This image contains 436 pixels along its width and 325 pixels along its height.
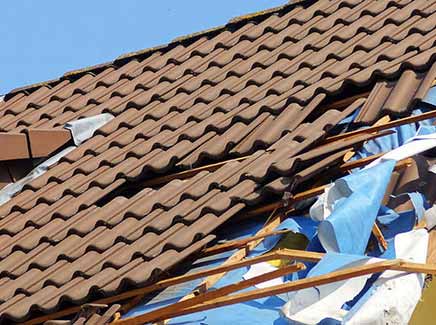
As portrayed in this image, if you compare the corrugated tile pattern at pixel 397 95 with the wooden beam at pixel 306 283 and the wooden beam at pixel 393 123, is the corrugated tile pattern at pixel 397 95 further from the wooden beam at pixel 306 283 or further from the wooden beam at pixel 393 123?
the wooden beam at pixel 306 283

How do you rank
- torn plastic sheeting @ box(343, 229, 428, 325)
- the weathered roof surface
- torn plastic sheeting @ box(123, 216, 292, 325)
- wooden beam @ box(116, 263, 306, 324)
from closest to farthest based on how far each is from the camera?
1. torn plastic sheeting @ box(343, 229, 428, 325)
2. wooden beam @ box(116, 263, 306, 324)
3. torn plastic sheeting @ box(123, 216, 292, 325)
4. the weathered roof surface

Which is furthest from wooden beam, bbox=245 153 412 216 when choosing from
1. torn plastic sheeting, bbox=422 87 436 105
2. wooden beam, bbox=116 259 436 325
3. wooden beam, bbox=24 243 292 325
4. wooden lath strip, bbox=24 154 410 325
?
wooden beam, bbox=116 259 436 325

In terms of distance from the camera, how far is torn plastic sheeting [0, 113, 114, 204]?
10.5 meters

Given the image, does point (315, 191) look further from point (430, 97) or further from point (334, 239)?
point (430, 97)

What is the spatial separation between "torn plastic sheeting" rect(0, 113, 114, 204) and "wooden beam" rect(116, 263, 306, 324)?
10.6 ft

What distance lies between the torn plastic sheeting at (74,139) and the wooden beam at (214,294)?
323cm

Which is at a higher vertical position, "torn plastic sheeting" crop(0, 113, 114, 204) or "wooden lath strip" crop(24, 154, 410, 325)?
"torn plastic sheeting" crop(0, 113, 114, 204)

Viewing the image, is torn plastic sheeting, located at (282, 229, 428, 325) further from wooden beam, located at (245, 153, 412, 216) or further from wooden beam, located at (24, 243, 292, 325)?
wooden beam, located at (245, 153, 412, 216)

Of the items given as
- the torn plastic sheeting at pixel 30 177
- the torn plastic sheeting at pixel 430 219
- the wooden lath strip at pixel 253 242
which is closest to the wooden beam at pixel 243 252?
the wooden lath strip at pixel 253 242

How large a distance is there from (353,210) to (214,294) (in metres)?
1.01

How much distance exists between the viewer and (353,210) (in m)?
7.43

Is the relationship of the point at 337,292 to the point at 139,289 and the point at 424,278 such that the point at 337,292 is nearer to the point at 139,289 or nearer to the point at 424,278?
the point at 424,278

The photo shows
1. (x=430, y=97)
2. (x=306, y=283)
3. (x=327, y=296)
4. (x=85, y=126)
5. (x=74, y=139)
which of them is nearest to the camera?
(x=306, y=283)

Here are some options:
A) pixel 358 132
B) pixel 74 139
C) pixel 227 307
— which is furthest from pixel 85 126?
pixel 227 307
